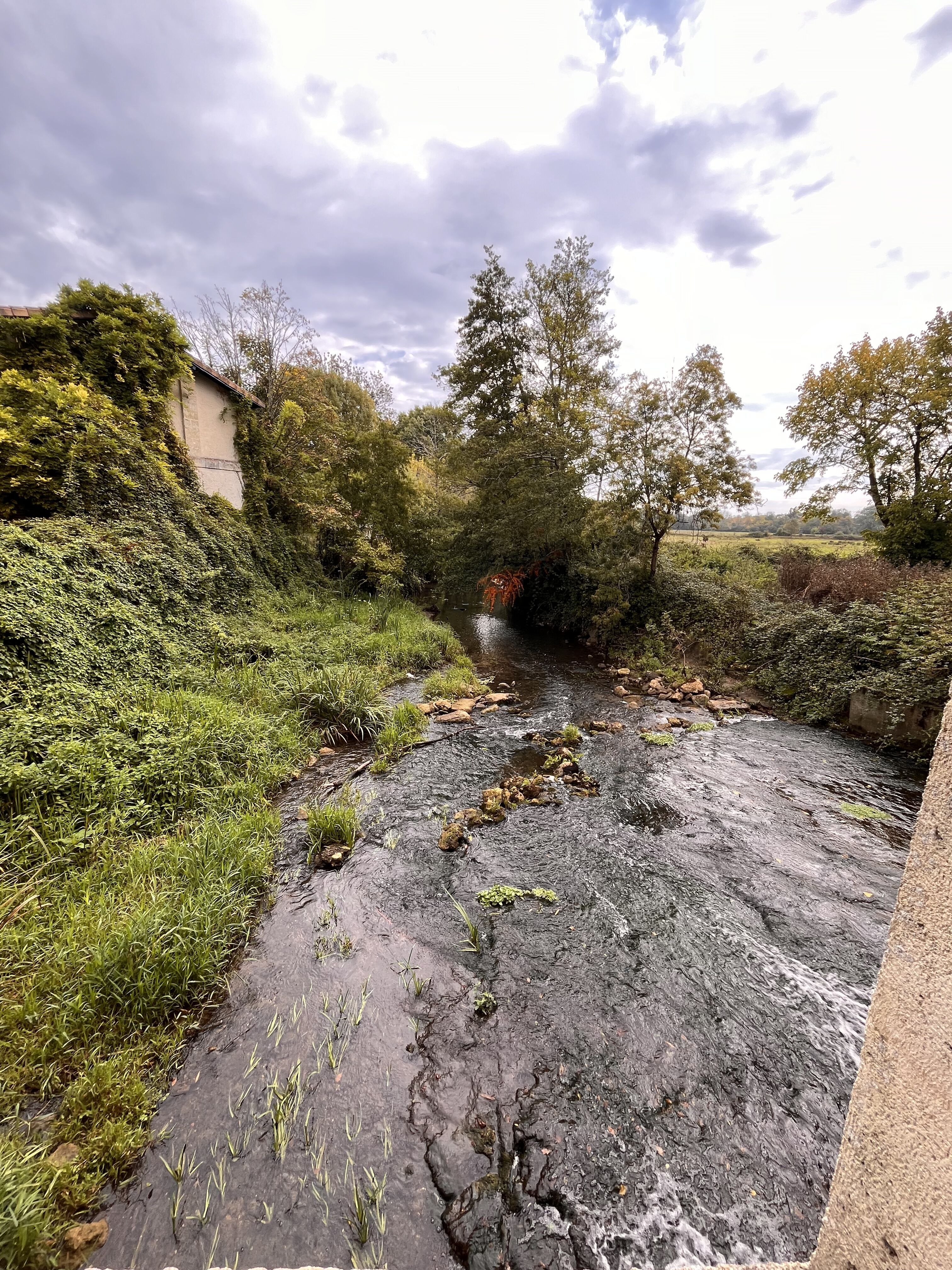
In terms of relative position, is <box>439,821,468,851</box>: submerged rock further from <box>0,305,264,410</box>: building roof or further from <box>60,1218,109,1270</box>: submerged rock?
<box>0,305,264,410</box>: building roof

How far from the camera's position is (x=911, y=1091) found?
3.47ft

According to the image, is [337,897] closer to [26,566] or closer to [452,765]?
[452,765]

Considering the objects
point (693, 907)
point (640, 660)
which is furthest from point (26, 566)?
point (640, 660)

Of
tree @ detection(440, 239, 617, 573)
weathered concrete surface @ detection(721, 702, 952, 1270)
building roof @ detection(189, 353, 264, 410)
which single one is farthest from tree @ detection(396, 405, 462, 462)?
weathered concrete surface @ detection(721, 702, 952, 1270)

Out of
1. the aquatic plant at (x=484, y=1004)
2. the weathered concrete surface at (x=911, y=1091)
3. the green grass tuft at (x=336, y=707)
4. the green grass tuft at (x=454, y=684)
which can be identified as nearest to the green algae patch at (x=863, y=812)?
the aquatic plant at (x=484, y=1004)

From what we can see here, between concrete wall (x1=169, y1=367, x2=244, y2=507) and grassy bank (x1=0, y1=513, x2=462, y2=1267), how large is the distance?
15.3 ft

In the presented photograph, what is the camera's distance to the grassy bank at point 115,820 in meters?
2.50

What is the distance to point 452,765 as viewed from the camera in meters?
6.73

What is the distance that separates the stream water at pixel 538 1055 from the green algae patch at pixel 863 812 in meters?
0.09

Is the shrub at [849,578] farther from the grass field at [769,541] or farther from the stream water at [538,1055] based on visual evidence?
the stream water at [538,1055]

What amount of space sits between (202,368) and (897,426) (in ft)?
63.2

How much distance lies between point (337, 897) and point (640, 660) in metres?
9.27

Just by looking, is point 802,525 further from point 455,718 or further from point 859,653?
point 455,718

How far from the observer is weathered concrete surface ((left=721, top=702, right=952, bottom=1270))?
982 millimetres
